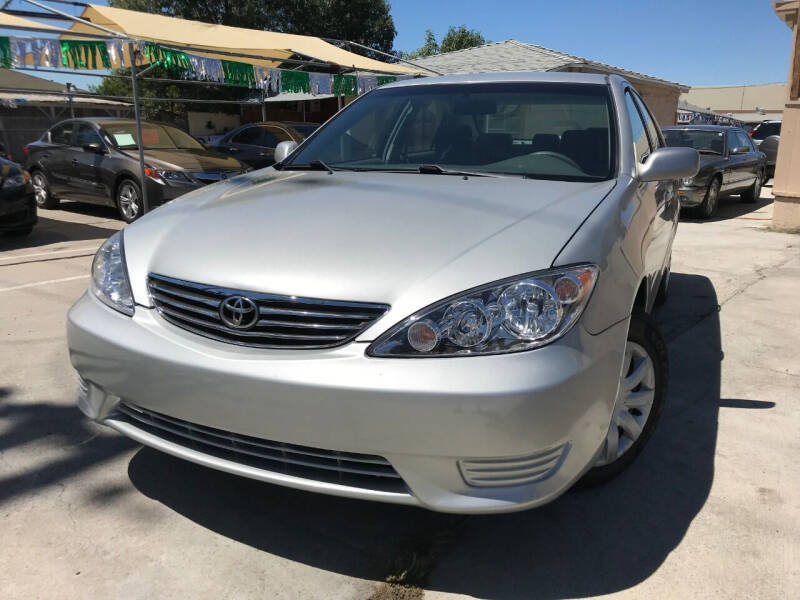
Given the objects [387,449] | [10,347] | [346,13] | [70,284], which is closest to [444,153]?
[387,449]

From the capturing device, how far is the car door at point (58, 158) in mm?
10156

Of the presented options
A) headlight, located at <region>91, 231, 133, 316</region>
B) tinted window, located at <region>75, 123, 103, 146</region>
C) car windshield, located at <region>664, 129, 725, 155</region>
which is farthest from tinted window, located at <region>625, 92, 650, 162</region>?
car windshield, located at <region>664, 129, 725, 155</region>

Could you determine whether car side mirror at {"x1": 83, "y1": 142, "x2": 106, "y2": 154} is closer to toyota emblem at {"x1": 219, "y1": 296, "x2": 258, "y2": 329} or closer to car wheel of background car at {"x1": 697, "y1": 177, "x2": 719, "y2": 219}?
toyota emblem at {"x1": 219, "y1": 296, "x2": 258, "y2": 329}

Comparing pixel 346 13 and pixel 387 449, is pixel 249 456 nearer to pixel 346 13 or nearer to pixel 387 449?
pixel 387 449

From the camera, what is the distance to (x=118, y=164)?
9258mm

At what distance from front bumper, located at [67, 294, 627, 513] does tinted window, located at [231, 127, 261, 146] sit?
12.2 meters

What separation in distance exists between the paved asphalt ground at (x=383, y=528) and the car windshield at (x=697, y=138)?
932cm

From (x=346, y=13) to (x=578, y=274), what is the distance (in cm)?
3585

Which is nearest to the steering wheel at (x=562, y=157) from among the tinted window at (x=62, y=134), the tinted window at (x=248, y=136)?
the tinted window at (x=62, y=134)

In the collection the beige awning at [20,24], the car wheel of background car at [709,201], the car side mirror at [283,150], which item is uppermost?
the beige awning at [20,24]

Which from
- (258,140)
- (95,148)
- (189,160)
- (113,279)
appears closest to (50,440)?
(113,279)

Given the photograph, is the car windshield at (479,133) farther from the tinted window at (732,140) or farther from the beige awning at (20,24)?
the tinted window at (732,140)

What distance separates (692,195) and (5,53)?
9712 mm

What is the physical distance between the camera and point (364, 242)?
85.2 inches
